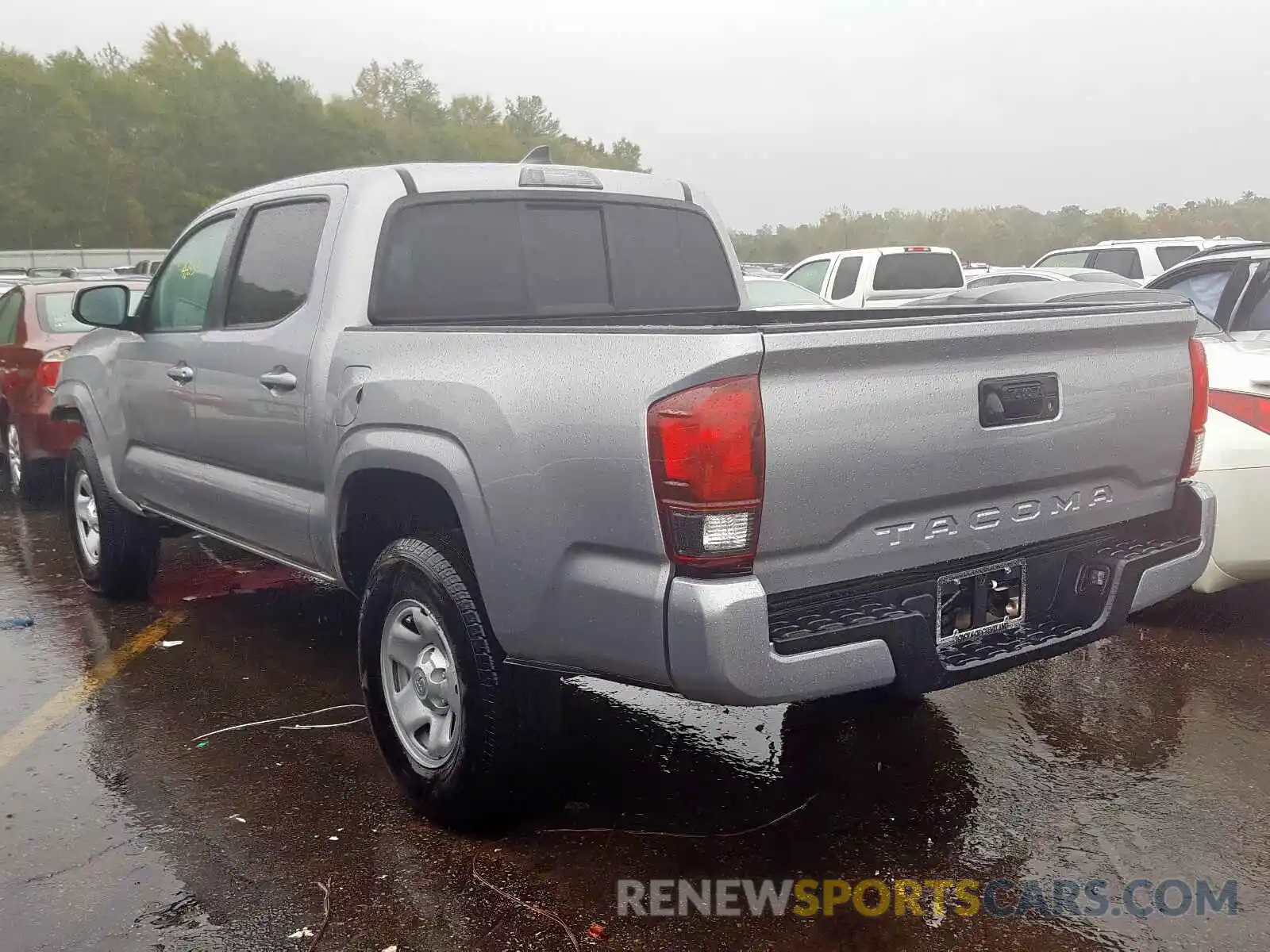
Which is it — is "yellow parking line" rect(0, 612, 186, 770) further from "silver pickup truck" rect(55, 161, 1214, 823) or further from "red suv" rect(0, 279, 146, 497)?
"red suv" rect(0, 279, 146, 497)

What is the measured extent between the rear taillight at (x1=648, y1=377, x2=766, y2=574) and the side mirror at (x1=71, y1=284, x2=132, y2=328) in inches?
148

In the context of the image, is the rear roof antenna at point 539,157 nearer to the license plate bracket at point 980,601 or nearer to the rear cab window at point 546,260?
the rear cab window at point 546,260

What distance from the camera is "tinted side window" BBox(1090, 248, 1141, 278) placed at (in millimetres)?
17234

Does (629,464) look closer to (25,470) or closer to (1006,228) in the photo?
(25,470)

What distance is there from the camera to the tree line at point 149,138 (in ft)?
227

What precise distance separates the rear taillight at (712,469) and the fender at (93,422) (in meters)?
3.79

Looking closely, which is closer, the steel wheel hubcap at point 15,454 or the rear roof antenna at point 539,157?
the rear roof antenna at point 539,157

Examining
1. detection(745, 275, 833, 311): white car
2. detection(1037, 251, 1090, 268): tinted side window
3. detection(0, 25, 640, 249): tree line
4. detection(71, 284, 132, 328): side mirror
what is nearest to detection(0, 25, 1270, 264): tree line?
detection(0, 25, 640, 249): tree line

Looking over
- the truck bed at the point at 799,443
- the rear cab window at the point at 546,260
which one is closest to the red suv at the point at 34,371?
the rear cab window at the point at 546,260

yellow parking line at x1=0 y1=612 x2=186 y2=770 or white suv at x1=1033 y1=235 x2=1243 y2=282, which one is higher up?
white suv at x1=1033 y1=235 x2=1243 y2=282

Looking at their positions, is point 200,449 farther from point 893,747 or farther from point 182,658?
point 893,747

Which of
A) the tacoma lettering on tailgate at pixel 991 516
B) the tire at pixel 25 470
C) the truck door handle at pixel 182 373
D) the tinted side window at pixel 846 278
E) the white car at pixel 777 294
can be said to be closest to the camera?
the tacoma lettering on tailgate at pixel 991 516

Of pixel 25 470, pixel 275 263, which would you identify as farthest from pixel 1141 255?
pixel 275 263

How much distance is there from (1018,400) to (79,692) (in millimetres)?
3839
